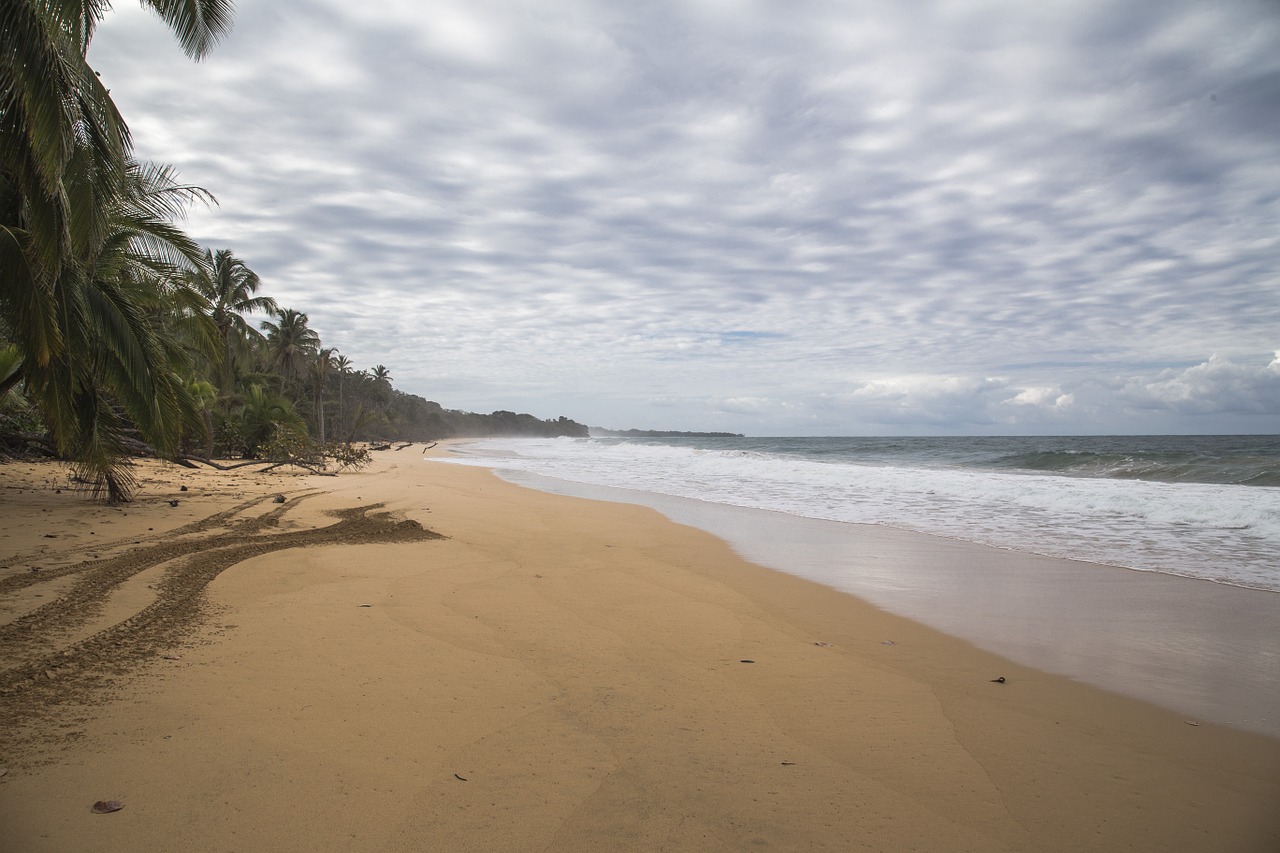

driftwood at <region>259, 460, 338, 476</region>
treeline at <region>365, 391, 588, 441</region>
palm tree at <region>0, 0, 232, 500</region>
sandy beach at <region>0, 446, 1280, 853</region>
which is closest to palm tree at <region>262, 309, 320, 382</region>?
treeline at <region>365, 391, 588, 441</region>

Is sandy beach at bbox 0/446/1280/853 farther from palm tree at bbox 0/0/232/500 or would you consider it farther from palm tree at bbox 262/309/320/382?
palm tree at bbox 262/309/320/382

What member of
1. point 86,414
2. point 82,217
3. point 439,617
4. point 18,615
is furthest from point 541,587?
point 86,414

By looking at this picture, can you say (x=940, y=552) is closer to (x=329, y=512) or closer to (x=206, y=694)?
(x=206, y=694)

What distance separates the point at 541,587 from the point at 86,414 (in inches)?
273

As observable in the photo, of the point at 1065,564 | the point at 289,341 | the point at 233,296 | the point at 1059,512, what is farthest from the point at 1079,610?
the point at 289,341

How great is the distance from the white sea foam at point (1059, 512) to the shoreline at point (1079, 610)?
0.91 meters

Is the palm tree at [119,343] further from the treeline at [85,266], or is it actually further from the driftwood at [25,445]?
the driftwood at [25,445]

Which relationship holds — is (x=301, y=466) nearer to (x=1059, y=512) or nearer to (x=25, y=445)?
(x=25, y=445)

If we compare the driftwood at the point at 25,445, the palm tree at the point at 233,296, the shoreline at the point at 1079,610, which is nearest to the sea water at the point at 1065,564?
the shoreline at the point at 1079,610

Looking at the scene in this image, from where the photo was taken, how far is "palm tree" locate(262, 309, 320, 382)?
151 ft

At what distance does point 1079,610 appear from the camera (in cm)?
577

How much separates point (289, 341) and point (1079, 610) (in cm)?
4953

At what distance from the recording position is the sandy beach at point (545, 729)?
2.45 metres

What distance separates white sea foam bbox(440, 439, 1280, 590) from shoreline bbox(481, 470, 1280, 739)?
2.97 feet
